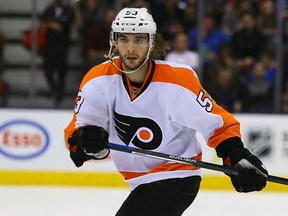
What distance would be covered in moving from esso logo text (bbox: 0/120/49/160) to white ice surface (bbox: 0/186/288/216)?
1.24 ft

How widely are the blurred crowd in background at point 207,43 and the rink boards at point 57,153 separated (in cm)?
26

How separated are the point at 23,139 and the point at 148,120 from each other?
3.88m

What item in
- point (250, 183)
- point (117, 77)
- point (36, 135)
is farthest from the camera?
point (36, 135)

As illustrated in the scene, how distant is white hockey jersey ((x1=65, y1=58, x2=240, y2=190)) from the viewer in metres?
3.28

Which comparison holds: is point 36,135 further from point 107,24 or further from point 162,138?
point 162,138

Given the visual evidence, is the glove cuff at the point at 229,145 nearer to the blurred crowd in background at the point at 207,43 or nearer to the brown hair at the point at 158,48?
the brown hair at the point at 158,48

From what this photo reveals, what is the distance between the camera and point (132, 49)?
3.25m

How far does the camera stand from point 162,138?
11.0 feet

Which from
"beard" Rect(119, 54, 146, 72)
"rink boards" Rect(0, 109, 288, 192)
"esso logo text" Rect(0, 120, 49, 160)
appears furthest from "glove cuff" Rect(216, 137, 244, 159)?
"esso logo text" Rect(0, 120, 49, 160)

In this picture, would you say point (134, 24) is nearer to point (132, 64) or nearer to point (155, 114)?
point (132, 64)

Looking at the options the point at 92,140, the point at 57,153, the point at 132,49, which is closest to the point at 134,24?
the point at 132,49

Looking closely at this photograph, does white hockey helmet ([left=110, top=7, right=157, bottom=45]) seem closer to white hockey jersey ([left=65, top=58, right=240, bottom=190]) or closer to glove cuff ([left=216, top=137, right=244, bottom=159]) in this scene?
white hockey jersey ([left=65, top=58, right=240, bottom=190])

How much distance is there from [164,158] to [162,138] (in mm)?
137

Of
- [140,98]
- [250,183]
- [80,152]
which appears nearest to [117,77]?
[140,98]
